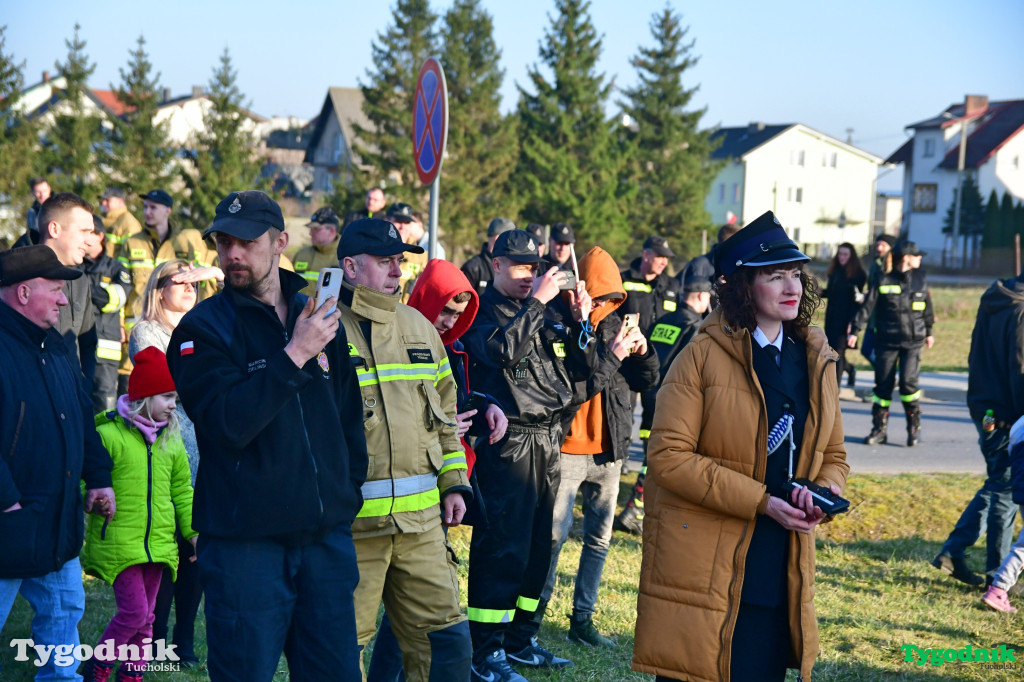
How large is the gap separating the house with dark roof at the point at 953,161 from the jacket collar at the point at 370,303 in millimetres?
66956

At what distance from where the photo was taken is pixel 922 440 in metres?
12.1

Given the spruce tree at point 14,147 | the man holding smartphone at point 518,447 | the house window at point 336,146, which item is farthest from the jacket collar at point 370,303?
the house window at point 336,146

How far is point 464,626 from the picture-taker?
4.04 meters

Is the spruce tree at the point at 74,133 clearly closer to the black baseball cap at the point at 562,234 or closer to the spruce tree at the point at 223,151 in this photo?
the spruce tree at the point at 223,151

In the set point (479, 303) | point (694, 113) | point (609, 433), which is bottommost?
point (609, 433)

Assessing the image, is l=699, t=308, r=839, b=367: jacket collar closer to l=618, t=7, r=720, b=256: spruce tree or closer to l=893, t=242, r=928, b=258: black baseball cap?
l=893, t=242, r=928, b=258: black baseball cap

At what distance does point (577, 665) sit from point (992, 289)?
4128mm

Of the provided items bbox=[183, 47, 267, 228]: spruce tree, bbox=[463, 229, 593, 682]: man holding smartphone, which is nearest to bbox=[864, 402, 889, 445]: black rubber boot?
bbox=[463, 229, 593, 682]: man holding smartphone

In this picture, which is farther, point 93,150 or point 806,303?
point 93,150

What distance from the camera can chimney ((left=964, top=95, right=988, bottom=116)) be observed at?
7475 centimetres

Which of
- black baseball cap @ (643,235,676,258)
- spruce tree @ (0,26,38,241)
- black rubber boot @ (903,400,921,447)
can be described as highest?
spruce tree @ (0,26,38,241)

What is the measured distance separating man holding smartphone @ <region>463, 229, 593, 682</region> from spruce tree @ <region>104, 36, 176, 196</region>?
92.4ft

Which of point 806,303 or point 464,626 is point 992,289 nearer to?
point 806,303

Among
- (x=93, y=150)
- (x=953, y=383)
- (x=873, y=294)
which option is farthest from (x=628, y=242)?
(x=873, y=294)
